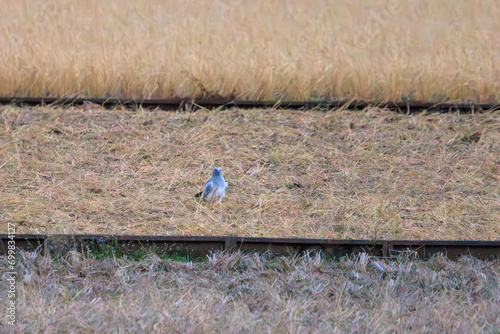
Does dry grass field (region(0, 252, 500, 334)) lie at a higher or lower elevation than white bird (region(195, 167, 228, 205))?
higher

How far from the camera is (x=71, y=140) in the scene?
20.1 ft

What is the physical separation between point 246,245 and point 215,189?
968 millimetres

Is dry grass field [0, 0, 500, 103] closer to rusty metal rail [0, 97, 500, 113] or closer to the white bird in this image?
rusty metal rail [0, 97, 500, 113]

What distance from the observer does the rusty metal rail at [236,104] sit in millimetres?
6680

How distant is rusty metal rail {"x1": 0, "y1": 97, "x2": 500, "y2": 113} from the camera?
6.68 m

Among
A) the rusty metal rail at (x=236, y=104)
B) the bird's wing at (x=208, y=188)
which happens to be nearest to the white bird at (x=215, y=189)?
the bird's wing at (x=208, y=188)

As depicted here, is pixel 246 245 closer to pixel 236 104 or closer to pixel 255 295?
pixel 255 295

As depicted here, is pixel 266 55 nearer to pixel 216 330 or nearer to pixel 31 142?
pixel 31 142

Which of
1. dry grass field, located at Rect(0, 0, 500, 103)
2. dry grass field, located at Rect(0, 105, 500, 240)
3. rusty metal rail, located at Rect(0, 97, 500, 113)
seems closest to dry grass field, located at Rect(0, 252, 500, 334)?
dry grass field, located at Rect(0, 105, 500, 240)

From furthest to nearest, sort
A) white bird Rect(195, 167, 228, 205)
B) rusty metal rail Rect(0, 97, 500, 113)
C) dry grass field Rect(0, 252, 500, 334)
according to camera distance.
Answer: rusty metal rail Rect(0, 97, 500, 113) → white bird Rect(195, 167, 228, 205) → dry grass field Rect(0, 252, 500, 334)

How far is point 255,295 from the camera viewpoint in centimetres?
347

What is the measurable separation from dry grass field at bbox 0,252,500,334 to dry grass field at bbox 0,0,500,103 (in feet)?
11.7

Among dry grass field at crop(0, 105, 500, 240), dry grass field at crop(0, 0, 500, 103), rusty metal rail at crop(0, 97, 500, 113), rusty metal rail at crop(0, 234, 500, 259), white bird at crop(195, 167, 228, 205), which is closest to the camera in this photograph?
rusty metal rail at crop(0, 234, 500, 259)

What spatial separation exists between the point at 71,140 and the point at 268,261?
317 cm
